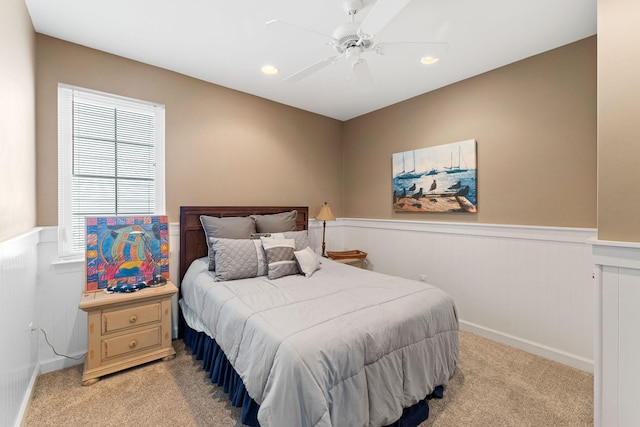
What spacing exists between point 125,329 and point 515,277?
3.46 meters

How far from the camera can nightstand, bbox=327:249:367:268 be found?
3855 mm

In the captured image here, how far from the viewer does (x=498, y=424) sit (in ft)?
5.76

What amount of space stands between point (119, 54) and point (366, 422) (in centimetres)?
346

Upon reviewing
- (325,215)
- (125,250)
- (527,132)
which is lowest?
(125,250)

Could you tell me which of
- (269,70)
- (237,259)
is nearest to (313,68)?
(269,70)

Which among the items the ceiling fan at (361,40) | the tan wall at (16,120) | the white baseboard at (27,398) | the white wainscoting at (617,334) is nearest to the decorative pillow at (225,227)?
the tan wall at (16,120)

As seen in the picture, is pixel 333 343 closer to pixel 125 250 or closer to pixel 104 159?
pixel 125 250

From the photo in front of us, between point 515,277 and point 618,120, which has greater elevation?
point 618,120

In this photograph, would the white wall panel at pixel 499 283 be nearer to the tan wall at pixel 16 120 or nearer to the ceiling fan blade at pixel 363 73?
the tan wall at pixel 16 120

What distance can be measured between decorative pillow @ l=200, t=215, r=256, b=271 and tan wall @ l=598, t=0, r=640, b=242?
2748 mm

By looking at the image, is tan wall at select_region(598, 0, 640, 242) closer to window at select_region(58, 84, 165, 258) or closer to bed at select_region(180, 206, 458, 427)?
bed at select_region(180, 206, 458, 427)

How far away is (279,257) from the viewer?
2.67 meters

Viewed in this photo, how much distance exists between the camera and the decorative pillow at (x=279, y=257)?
259cm

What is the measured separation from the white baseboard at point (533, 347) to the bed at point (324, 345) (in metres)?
1.07
